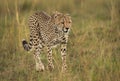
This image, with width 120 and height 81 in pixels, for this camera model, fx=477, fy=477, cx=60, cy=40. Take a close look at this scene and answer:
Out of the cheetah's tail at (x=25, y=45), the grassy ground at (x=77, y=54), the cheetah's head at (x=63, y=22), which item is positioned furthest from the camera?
the cheetah's tail at (x=25, y=45)

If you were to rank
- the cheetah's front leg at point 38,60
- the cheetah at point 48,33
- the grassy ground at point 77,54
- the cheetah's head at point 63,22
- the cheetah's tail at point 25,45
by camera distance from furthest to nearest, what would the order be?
the cheetah's tail at point 25,45
the cheetah's front leg at point 38,60
the cheetah at point 48,33
the cheetah's head at point 63,22
the grassy ground at point 77,54

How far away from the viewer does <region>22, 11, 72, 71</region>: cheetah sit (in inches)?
259

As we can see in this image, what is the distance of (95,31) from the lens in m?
8.72

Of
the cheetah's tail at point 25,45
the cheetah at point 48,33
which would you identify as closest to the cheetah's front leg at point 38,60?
the cheetah at point 48,33

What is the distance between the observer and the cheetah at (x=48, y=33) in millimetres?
6580

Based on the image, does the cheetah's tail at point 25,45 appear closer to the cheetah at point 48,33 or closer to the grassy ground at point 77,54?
the cheetah at point 48,33

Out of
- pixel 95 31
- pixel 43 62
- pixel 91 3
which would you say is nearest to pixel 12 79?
pixel 43 62

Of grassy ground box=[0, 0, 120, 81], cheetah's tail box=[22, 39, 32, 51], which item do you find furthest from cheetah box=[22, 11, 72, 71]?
grassy ground box=[0, 0, 120, 81]

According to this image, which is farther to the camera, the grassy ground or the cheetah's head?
the cheetah's head

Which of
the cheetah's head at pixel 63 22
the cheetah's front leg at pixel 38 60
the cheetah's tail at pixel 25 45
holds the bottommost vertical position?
the cheetah's front leg at pixel 38 60

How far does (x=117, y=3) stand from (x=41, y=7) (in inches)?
79.0

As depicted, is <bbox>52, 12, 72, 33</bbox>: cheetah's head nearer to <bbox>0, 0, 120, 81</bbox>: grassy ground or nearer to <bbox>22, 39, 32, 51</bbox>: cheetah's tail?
<bbox>0, 0, 120, 81</bbox>: grassy ground

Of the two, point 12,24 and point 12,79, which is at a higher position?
point 12,24

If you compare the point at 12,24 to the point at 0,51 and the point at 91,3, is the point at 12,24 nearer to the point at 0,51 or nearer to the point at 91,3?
the point at 0,51
